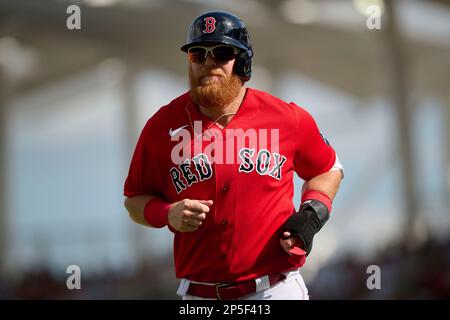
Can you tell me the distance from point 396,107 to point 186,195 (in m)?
12.9

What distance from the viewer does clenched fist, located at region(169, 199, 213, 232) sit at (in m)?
3.79

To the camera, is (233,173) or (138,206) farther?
(138,206)

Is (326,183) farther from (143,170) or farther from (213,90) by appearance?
(143,170)

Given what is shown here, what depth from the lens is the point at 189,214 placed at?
12.5ft

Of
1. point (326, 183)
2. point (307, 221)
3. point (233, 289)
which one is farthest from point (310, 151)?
point (233, 289)

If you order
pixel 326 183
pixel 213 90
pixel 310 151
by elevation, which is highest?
pixel 213 90

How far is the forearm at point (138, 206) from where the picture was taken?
4250 millimetres

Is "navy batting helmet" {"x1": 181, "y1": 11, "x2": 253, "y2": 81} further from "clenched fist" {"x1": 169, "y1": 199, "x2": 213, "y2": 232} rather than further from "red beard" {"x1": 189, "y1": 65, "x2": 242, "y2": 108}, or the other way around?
"clenched fist" {"x1": 169, "y1": 199, "x2": 213, "y2": 232}

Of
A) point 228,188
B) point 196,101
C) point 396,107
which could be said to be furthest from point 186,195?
point 396,107

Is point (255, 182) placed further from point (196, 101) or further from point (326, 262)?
point (326, 262)

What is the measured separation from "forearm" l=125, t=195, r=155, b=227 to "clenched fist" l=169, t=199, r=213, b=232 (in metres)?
0.37

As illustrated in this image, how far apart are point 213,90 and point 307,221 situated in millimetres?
796

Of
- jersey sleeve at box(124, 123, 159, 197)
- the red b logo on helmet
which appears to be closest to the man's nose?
the red b logo on helmet

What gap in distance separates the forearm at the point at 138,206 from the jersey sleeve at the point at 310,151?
31.9 inches
